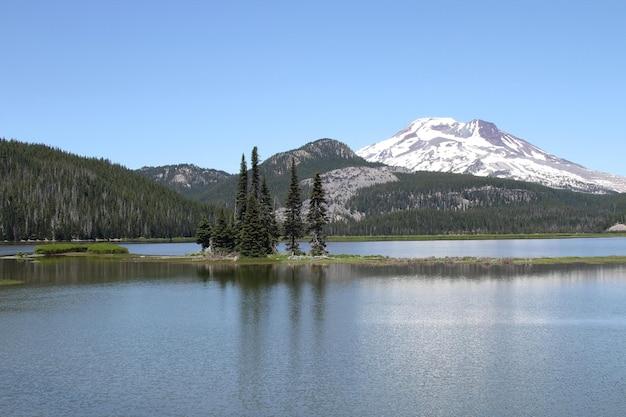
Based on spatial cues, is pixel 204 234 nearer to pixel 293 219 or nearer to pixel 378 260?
pixel 293 219

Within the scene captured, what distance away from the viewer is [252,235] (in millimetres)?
127750

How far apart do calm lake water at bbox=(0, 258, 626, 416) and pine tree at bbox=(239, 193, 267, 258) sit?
142 feet

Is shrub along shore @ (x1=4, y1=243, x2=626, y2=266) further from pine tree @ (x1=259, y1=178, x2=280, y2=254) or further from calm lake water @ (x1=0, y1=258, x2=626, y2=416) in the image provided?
calm lake water @ (x1=0, y1=258, x2=626, y2=416)

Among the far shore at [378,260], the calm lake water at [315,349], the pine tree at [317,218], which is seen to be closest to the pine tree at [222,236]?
the far shore at [378,260]

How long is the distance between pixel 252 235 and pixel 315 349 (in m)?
83.8

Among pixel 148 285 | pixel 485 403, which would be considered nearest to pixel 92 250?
pixel 148 285

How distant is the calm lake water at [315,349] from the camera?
3316cm

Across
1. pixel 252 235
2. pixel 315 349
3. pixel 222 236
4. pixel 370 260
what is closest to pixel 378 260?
pixel 370 260

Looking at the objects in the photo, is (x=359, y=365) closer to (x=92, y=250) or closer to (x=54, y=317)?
(x=54, y=317)

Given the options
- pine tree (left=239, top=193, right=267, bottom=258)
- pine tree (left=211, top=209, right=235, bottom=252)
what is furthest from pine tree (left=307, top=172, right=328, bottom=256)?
pine tree (left=211, top=209, right=235, bottom=252)

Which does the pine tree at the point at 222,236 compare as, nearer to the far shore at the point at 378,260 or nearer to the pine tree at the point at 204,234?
the far shore at the point at 378,260

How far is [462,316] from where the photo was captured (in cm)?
5834

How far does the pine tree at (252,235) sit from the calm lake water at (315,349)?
43.4m

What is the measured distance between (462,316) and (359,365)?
2094cm
